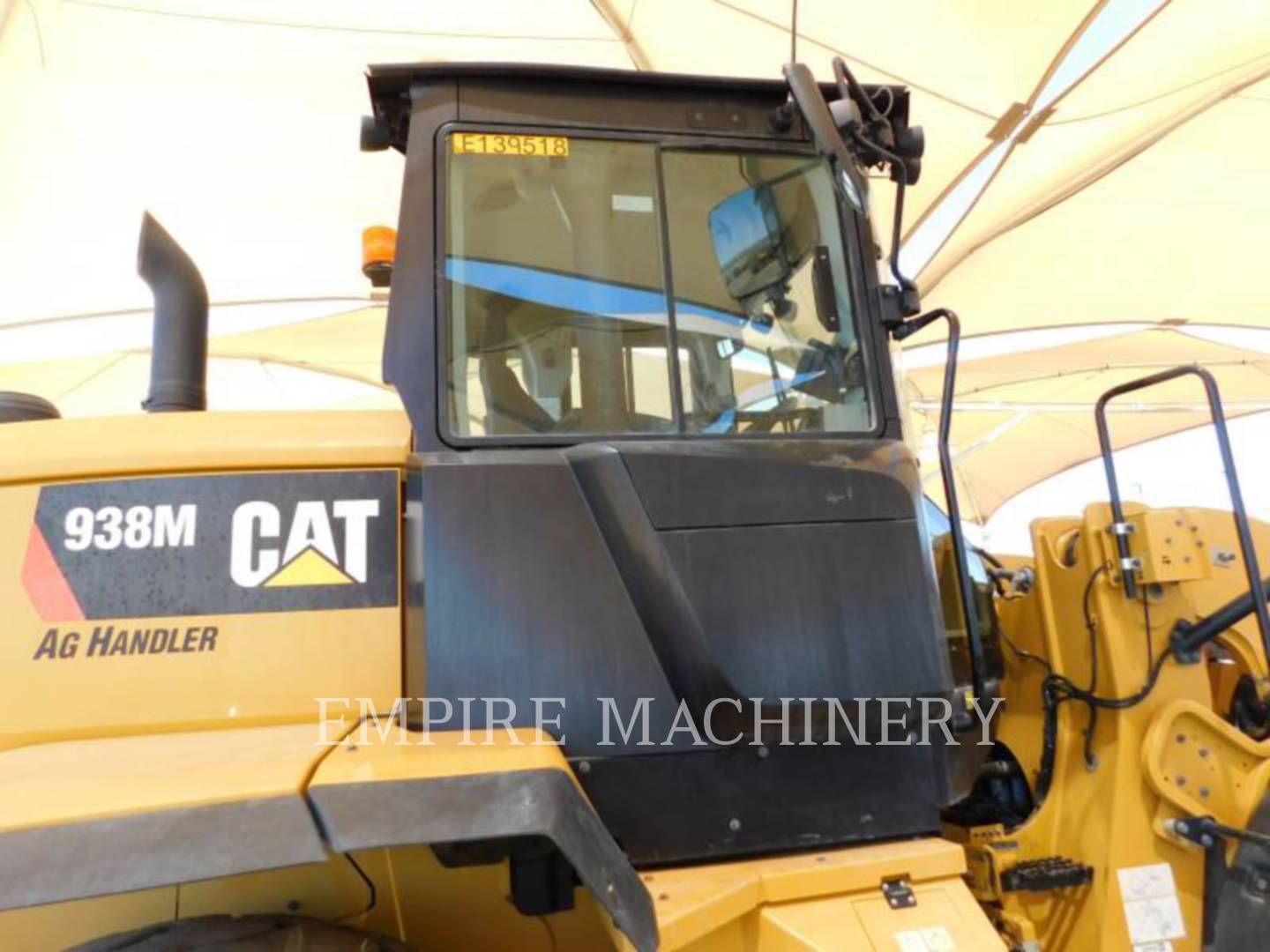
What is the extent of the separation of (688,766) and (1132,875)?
1295mm

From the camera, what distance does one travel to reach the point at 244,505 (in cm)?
174

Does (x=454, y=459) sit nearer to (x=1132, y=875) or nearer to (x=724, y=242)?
(x=724, y=242)

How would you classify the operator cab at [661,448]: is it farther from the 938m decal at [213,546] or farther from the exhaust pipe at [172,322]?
the exhaust pipe at [172,322]

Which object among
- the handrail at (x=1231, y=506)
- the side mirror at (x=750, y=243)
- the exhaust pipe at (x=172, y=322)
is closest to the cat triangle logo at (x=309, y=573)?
the exhaust pipe at (x=172, y=322)

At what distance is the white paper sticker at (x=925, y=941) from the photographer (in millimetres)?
1532

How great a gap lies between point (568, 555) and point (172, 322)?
44.3 inches

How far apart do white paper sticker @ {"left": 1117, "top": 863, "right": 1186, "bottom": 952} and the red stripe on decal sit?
239 cm

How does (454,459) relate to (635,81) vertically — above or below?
below

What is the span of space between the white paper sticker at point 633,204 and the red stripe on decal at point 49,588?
1.30m

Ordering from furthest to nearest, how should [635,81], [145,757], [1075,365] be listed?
[1075,365] < [635,81] < [145,757]

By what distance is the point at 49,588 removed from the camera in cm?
170

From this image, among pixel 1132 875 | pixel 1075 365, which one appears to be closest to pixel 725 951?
pixel 1132 875

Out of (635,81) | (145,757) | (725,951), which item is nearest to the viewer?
(145,757)

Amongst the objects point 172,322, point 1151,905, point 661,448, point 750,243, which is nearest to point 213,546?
point 172,322
